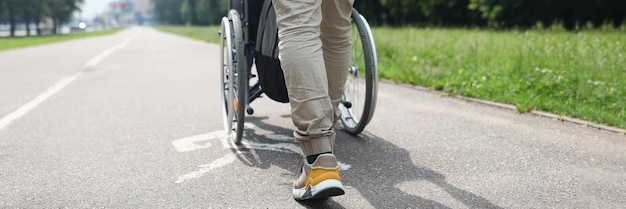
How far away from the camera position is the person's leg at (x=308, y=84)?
2553mm

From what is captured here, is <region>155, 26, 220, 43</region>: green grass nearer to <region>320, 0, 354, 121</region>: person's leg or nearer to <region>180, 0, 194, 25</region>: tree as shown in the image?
<region>320, 0, 354, 121</region>: person's leg

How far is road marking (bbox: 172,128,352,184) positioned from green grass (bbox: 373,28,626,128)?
7.51 ft

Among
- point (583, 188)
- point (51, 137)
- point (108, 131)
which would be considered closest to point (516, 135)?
point (583, 188)

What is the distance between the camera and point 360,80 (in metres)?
3.87

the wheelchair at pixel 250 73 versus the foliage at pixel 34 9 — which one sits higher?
the wheelchair at pixel 250 73

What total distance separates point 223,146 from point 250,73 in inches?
25.7

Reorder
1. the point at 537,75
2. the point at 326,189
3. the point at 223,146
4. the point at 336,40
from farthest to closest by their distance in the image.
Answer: the point at 537,75 < the point at 223,146 < the point at 336,40 < the point at 326,189

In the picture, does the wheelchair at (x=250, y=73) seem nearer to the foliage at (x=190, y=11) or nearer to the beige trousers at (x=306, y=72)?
the beige trousers at (x=306, y=72)

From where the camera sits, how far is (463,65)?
7.84 m

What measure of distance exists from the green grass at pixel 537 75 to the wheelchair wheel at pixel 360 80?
1677mm

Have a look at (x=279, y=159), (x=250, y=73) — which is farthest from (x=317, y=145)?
(x=250, y=73)

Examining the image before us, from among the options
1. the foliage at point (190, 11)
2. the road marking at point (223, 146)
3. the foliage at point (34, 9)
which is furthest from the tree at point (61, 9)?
the road marking at point (223, 146)

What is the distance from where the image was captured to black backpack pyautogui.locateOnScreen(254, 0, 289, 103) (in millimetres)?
3348

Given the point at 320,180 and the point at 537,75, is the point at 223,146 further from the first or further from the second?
the point at 537,75
